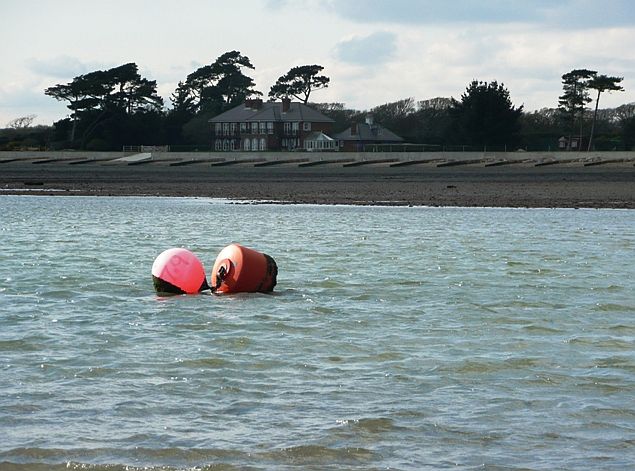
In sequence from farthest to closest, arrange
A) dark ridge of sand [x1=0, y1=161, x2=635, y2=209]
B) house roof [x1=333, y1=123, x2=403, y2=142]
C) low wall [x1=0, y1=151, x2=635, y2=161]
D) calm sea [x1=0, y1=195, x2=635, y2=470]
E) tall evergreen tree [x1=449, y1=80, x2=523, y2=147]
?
house roof [x1=333, y1=123, x2=403, y2=142] → tall evergreen tree [x1=449, y1=80, x2=523, y2=147] → low wall [x1=0, y1=151, x2=635, y2=161] → dark ridge of sand [x1=0, y1=161, x2=635, y2=209] → calm sea [x1=0, y1=195, x2=635, y2=470]

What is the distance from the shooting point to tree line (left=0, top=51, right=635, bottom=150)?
103375 millimetres

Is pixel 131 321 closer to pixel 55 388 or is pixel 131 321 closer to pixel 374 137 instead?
pixel 55 388

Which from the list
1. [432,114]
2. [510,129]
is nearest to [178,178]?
[510,129]

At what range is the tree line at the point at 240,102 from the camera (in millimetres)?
103375

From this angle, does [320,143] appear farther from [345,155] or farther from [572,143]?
A: [345,155]

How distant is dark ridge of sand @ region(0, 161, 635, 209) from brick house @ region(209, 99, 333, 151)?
156 feet

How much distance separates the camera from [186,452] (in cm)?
838

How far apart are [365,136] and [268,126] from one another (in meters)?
13.1

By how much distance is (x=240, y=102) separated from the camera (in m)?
148

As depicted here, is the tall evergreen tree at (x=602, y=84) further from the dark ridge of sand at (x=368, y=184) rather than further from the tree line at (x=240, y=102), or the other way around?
the dark ridge of sand at (x=368, y=184)

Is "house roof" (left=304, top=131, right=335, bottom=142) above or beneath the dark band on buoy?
beneath

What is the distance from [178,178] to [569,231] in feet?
143

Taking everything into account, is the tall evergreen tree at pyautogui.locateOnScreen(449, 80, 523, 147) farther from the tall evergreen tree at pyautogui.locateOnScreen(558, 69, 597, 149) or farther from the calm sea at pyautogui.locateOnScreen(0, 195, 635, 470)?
the calm sea at pyautogui.locateOnScreen(0, 195, 635, 470)

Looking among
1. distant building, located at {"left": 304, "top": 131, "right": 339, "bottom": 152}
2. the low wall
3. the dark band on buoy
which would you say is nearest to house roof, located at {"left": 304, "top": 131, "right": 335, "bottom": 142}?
distant building, located at {"left": 304, "top": 131, "right": 339, "bottom": 152}
